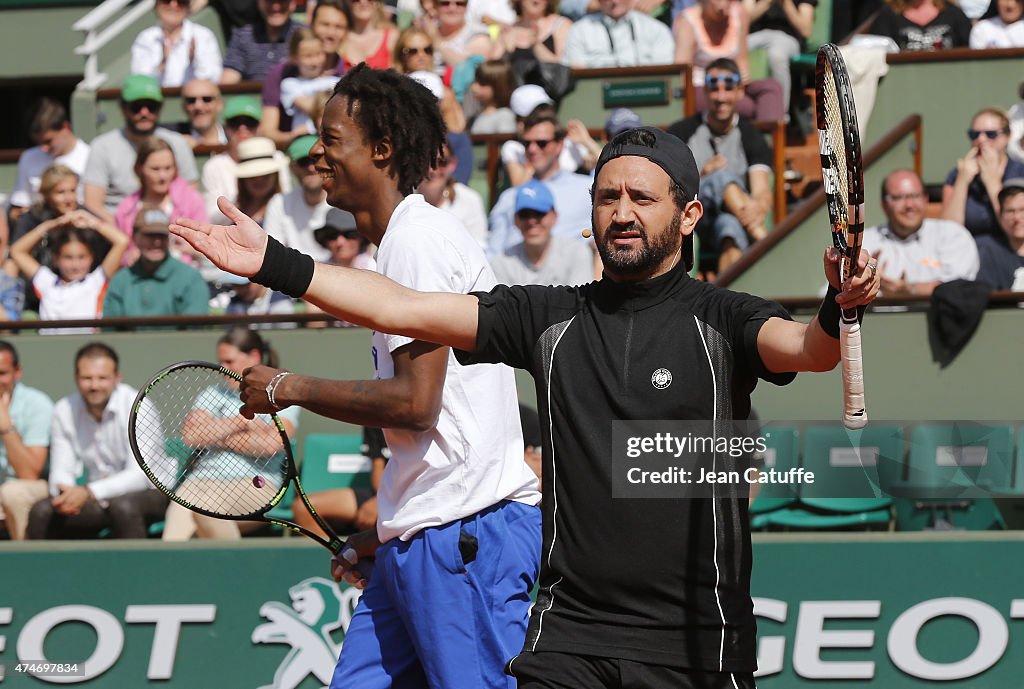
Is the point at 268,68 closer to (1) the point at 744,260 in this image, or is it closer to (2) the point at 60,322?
(2) the point at 60,322

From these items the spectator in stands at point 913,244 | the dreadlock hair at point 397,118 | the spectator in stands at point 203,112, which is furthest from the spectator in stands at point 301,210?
the dreadlock hair at point 397,118

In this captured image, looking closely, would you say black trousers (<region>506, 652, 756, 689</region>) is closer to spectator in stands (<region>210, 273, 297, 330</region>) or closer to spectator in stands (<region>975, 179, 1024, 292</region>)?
spectator in stands (<region>975, 179, 1024, 292</region>)

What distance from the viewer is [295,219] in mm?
9070

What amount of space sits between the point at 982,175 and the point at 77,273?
566 cm

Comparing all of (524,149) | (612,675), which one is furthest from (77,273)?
(612,675)

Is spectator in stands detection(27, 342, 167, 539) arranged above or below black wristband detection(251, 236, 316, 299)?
below

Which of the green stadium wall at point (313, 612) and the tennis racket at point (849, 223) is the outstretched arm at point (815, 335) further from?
the green stadium wall at point (313, 612)

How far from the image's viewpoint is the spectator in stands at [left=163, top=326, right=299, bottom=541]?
620cm

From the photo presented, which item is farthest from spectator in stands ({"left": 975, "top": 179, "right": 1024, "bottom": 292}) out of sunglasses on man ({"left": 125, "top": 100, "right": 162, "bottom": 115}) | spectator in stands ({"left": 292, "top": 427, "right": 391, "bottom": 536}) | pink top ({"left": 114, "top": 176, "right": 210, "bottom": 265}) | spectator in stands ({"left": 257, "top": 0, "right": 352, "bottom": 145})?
sunglasses on man ({"left": 125, "top": 100, "right": 162, "bottom": 115})

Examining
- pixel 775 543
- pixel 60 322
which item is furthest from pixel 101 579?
pixel 775 543

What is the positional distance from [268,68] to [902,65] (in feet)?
16.3

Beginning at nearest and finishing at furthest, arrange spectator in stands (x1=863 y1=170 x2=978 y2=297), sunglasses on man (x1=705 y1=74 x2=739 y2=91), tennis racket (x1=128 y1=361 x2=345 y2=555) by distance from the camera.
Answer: tennis racket (x1=128 y1=361 x2=345 y2=555)
spectator in stands (x1=863 y1=170 x2=978 y2=297)
sunglasses on man (x1=705 y1=74 x2=739 y2=91)

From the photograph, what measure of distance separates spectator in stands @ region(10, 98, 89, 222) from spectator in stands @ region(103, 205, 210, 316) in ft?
7.54

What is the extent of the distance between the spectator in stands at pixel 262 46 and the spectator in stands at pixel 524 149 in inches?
105
